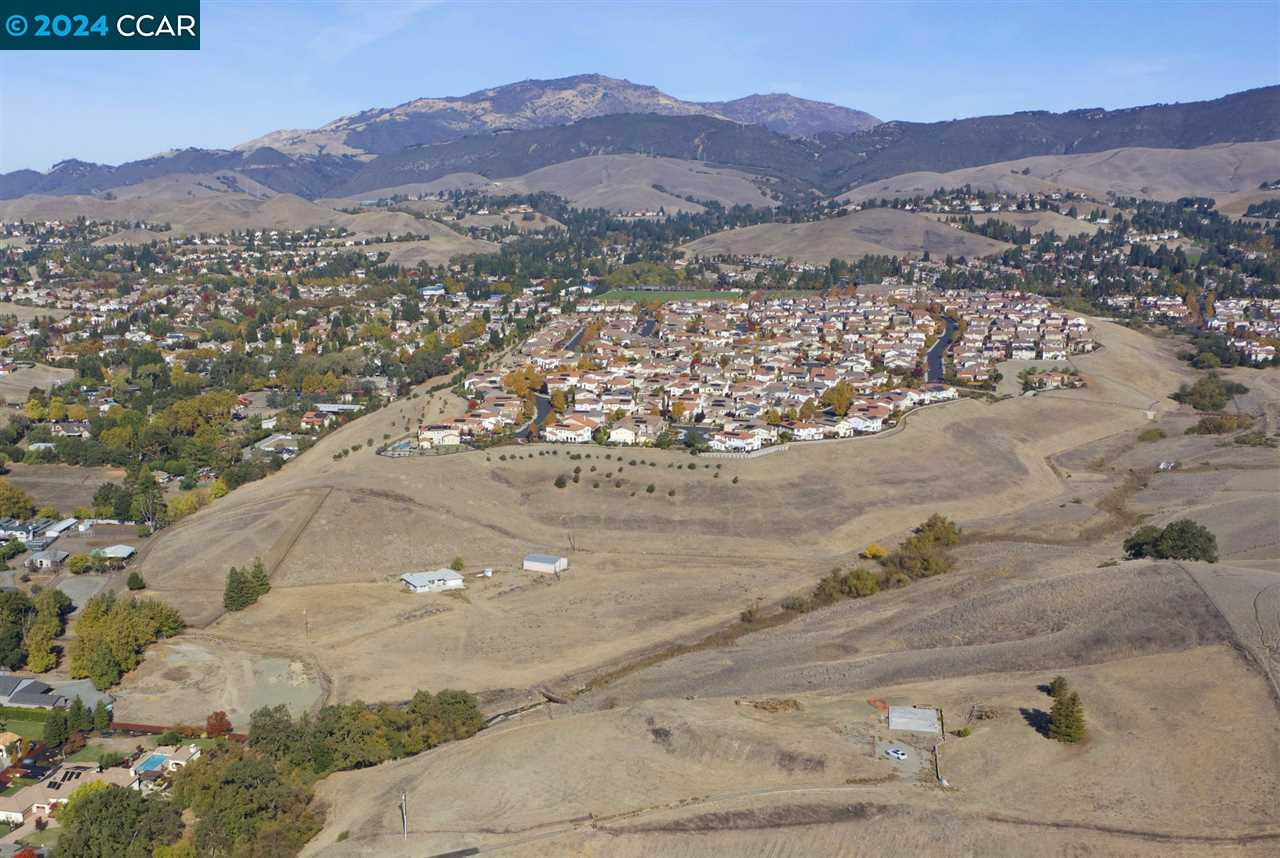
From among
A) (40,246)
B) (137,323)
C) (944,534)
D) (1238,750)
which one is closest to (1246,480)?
(944,534)

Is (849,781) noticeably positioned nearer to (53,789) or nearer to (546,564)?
(546,564)

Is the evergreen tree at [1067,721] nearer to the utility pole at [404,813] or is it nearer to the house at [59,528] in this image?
the utility pole at [404,813]

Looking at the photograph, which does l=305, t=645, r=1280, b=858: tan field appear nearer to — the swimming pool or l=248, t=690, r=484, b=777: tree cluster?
l=248, t=690, r=484, b=777: tree cluster

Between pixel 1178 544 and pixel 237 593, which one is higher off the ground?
pixel 1178 544

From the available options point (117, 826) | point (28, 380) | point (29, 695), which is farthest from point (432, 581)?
point (28, 380)

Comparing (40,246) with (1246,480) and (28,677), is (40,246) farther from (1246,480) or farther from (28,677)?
(1246,480)
